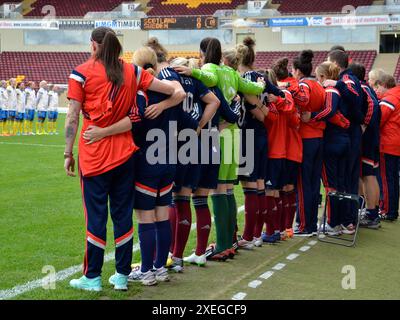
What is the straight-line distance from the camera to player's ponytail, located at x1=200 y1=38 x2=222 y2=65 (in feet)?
17.3

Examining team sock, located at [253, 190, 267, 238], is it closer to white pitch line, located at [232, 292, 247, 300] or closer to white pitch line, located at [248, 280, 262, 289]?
white pitch line, located at [248, 280, 262, 289]

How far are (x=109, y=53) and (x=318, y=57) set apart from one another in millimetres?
33390

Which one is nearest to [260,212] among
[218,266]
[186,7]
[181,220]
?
[218,266]

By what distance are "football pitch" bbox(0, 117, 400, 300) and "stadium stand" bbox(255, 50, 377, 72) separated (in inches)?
1111

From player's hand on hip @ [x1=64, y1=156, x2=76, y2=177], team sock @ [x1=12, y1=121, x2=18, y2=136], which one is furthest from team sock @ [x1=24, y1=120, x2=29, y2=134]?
player's hand on hip @ [x1=64, y1=156, x2=76, y2=177]

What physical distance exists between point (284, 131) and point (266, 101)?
0.55m

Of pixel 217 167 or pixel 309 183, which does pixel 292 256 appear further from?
pixel 217 167

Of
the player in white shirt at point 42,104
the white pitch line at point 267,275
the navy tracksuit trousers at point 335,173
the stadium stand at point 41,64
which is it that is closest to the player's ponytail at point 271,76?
the navy tracksuit trousers at point 335,173

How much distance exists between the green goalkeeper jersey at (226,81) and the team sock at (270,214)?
1249 millimetres

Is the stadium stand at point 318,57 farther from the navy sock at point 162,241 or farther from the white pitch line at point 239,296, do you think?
the white pitch line at point 239,296

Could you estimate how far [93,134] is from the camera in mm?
4211
